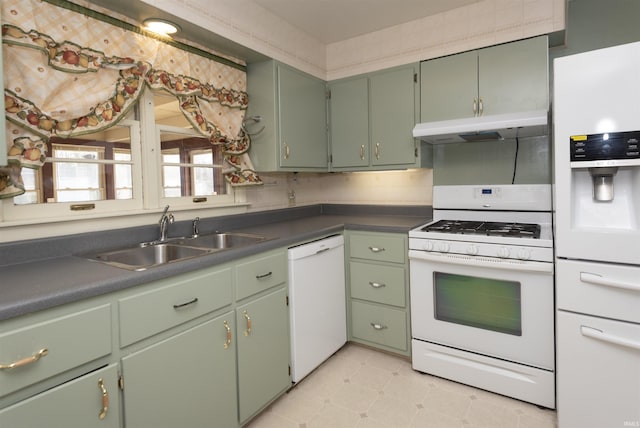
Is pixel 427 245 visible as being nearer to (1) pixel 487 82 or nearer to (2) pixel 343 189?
(1) pixel 487 82

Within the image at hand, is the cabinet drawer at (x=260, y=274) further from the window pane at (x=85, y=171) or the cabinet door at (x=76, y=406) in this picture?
the window pane at (x=85, y=171)

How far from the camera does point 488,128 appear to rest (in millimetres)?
2104

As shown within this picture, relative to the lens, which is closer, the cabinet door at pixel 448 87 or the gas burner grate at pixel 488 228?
the gas burner grate at pixel 488 228

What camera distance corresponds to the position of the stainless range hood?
6.63ft

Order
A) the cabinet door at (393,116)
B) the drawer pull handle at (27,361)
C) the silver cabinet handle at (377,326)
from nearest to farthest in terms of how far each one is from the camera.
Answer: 1. the drawer pull handle at (27,361)
2. the silver cabinet handle at (377,326)
3. the cabinet door at (393,116)

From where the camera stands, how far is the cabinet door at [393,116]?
2.61 meters

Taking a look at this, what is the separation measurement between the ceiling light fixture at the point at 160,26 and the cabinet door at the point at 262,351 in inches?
Answer: 59.0

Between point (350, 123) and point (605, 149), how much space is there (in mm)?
1734

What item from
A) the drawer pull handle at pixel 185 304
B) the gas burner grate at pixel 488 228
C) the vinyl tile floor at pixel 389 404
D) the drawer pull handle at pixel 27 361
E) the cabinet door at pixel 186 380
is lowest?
the vinyl tile floor at pixel 389 404

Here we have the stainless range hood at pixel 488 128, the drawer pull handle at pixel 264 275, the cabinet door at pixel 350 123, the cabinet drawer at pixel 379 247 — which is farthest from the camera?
the cabinet door at pixel 350 123

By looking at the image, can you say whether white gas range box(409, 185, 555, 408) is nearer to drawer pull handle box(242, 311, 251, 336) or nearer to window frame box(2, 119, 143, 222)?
drawer pull handle box(242, 311, 251, 336)

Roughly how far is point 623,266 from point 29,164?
2501mm

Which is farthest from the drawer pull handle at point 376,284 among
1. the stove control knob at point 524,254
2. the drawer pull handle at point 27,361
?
the drawer pull handle at point 27,361

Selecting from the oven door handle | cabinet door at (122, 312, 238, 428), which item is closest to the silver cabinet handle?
the oven door handle
